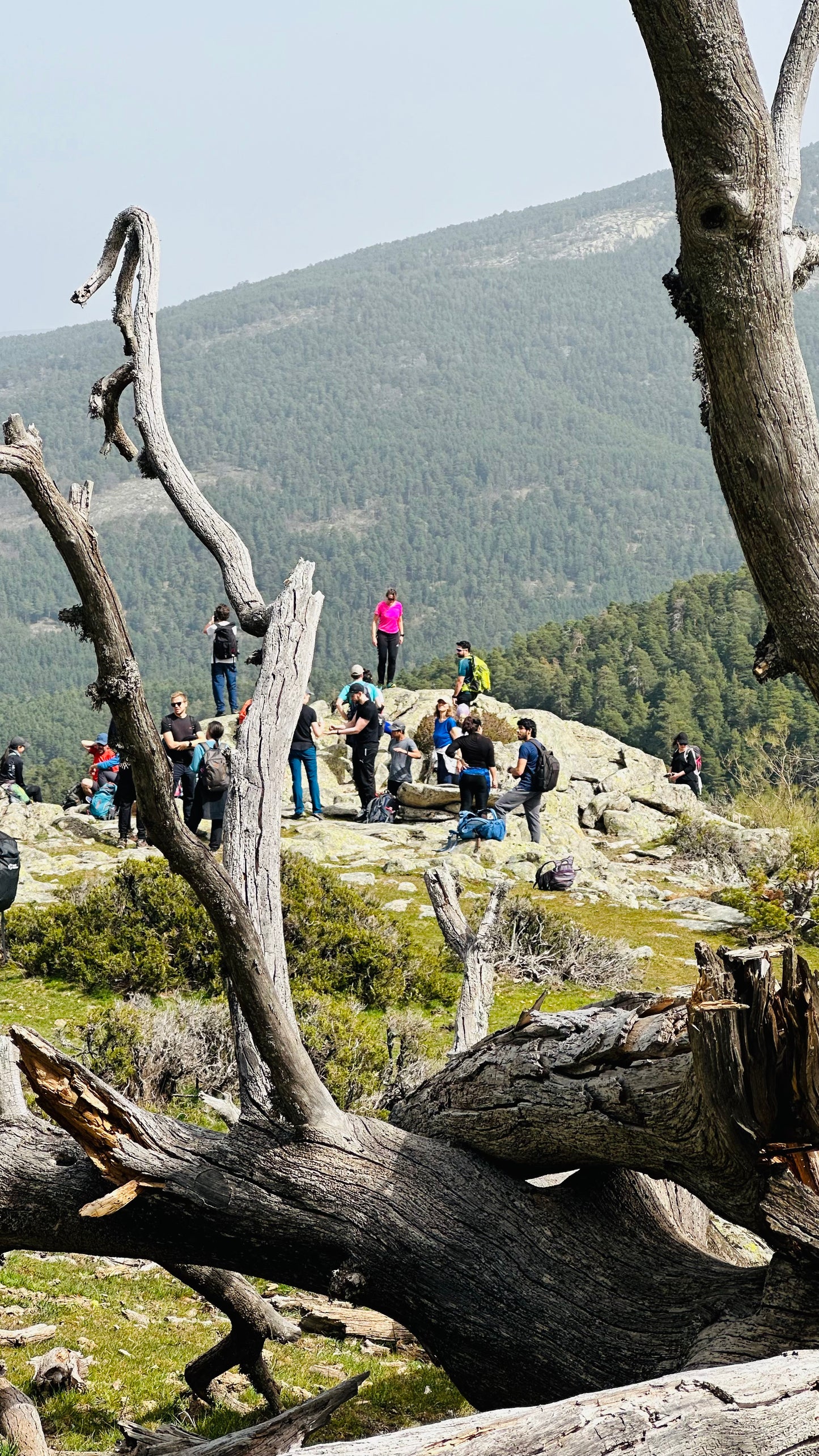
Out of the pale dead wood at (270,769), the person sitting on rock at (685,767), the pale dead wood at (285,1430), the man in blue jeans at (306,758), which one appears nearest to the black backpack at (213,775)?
the man in blue jeans at (306,758)

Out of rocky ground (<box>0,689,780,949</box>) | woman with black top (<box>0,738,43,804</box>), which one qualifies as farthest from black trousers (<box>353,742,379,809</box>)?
woman with black top (<box>0,738,43,804</box>)

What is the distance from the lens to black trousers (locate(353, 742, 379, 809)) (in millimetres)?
16016

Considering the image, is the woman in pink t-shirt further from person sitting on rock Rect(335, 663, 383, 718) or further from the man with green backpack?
person sitting on rock Rect(335, 663, 383, 718)

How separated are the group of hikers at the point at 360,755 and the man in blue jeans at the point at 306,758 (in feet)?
0.06

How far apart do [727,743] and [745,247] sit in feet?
149

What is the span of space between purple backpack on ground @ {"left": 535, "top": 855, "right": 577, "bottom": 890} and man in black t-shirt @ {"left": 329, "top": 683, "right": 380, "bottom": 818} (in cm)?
354

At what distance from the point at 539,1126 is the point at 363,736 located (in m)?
12.5

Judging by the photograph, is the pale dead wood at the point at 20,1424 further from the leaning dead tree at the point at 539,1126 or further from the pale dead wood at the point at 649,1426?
the pale dead wood at the point at 649,1426

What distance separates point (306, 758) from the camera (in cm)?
1474

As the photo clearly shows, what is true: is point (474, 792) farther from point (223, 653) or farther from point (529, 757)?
point (223, 653)

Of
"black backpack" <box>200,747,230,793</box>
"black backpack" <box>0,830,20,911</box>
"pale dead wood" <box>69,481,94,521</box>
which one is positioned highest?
"pale dead wood" <box>69,481,94,521</box>

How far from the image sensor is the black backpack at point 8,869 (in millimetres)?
8594

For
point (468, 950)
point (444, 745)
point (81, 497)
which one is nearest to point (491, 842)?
point (444, 745)

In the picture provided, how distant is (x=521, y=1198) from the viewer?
3.29 metres
